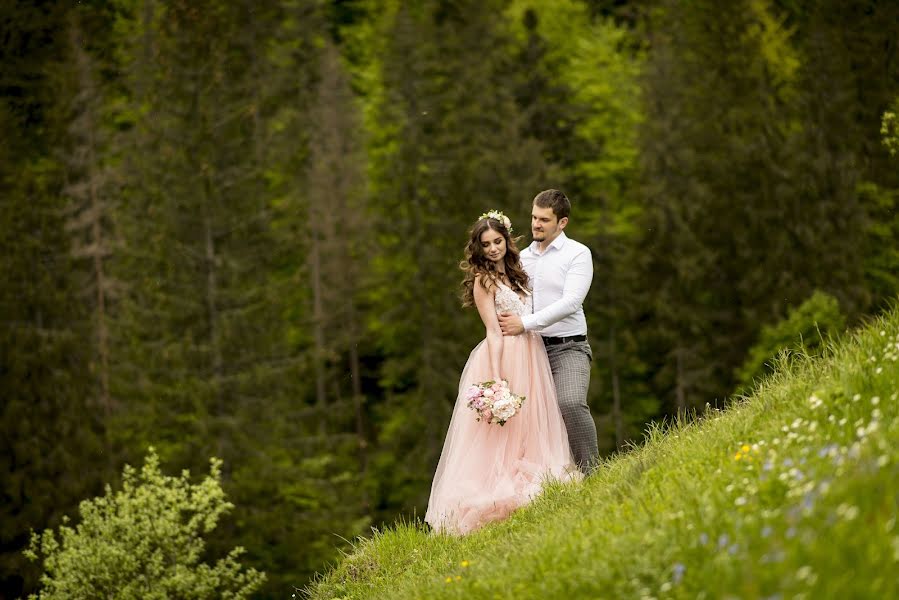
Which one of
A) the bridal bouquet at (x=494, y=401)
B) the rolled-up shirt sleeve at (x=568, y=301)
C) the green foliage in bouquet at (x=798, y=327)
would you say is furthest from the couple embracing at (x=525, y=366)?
the green foliage in bouquet at (x=798, y=327)

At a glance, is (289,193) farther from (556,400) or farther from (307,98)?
(556,400)

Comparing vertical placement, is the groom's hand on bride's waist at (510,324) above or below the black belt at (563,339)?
above

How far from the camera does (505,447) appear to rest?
9555mm

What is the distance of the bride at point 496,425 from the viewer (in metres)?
9.37

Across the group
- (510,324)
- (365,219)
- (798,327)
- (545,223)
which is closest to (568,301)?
(510,324)

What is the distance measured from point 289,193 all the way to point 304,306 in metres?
4.74

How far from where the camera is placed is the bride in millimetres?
9367

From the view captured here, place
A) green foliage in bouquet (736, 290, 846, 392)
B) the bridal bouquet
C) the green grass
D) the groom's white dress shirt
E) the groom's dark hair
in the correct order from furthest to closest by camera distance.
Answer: green foliage in bouquet (736, 290, 846, 392) < the groom's dark hair < the groom's white dress shirt < the bridal bouquet < the green grass

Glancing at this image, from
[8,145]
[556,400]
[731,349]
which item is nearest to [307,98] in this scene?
[8,145]

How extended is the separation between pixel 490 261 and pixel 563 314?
0.79 meters

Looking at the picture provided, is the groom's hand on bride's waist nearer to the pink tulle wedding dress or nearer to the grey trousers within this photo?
the pink tulle wedding dress

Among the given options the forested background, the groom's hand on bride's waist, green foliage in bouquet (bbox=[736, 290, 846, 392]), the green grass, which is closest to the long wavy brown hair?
the groom's hand on bride's waist

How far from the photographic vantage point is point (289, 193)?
139 ft

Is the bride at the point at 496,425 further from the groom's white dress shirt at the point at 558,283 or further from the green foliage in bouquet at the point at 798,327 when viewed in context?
the green foliage in bouquet at the point at 798,327
